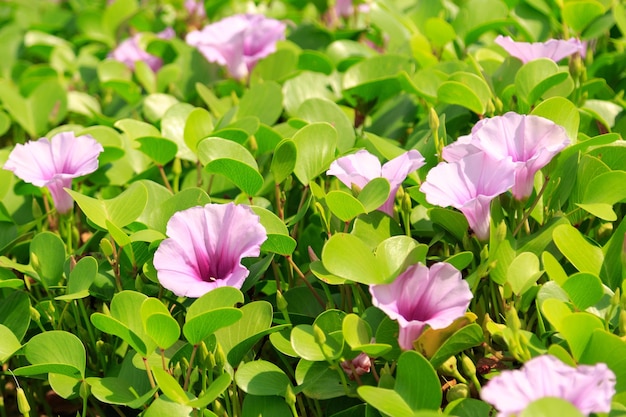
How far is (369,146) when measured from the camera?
1.74 m

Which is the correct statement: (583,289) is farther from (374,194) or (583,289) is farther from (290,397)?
(290,397)

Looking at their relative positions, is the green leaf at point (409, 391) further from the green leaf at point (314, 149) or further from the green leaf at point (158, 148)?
the green leaf at point (158, 148)

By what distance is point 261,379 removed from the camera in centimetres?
131

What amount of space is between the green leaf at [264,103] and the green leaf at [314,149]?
1.13ft

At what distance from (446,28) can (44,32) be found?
59.8 inches

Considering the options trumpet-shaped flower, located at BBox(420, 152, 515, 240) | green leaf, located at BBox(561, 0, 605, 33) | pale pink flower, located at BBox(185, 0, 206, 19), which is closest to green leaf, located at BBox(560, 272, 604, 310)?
trumpet-shaped flower, located at BBox(420, 152, 515, 240)

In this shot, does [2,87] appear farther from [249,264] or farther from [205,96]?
[249,264]

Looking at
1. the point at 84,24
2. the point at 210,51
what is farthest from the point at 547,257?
the point at 84,24

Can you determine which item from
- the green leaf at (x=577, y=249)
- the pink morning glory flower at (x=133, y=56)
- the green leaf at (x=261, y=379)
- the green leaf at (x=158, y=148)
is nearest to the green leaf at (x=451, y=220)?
the green leaf at (x=577, y=249)

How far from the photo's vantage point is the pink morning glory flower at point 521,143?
1350 mm

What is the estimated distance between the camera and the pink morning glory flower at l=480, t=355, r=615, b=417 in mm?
959

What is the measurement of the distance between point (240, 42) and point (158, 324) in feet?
3.81

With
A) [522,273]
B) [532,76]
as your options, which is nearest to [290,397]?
[522,273]

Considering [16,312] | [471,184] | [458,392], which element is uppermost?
[471,184]
